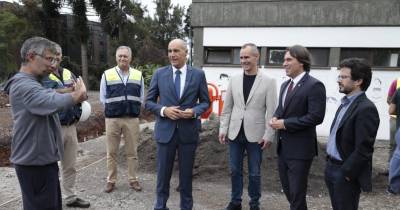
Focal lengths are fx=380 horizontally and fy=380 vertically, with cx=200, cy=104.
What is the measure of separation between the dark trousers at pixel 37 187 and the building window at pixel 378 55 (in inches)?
384

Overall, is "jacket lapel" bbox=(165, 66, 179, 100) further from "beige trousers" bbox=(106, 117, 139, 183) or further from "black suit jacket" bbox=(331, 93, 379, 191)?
"black suit jacket" bbox=(331, 93, 379, 191)

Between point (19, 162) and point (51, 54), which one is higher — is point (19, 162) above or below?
below

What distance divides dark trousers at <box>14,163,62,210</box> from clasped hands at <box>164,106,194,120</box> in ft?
4.60

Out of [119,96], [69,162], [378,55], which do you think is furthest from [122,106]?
[378,55]

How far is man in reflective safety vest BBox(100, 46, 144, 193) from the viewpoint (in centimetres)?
538

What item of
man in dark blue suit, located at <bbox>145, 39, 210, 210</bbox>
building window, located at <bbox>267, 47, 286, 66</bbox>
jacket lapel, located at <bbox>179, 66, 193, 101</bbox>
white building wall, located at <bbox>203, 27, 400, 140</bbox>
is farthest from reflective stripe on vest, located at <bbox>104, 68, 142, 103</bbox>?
building window, located at <bbox>267, 47, 286, 66</bbox>

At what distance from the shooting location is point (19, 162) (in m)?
3.11

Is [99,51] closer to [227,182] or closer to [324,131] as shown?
[324,131]

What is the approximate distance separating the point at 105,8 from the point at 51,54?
2639 cm

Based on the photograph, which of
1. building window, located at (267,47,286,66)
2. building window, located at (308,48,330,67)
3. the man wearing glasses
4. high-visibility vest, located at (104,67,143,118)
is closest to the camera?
the man wearing glasses

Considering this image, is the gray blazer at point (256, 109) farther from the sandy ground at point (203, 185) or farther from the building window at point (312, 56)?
the building window at point (312, 56)

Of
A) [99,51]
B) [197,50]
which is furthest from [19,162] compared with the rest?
[99,51]

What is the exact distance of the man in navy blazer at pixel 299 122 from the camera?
3.71 metres

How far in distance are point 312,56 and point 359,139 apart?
28.4 feet
